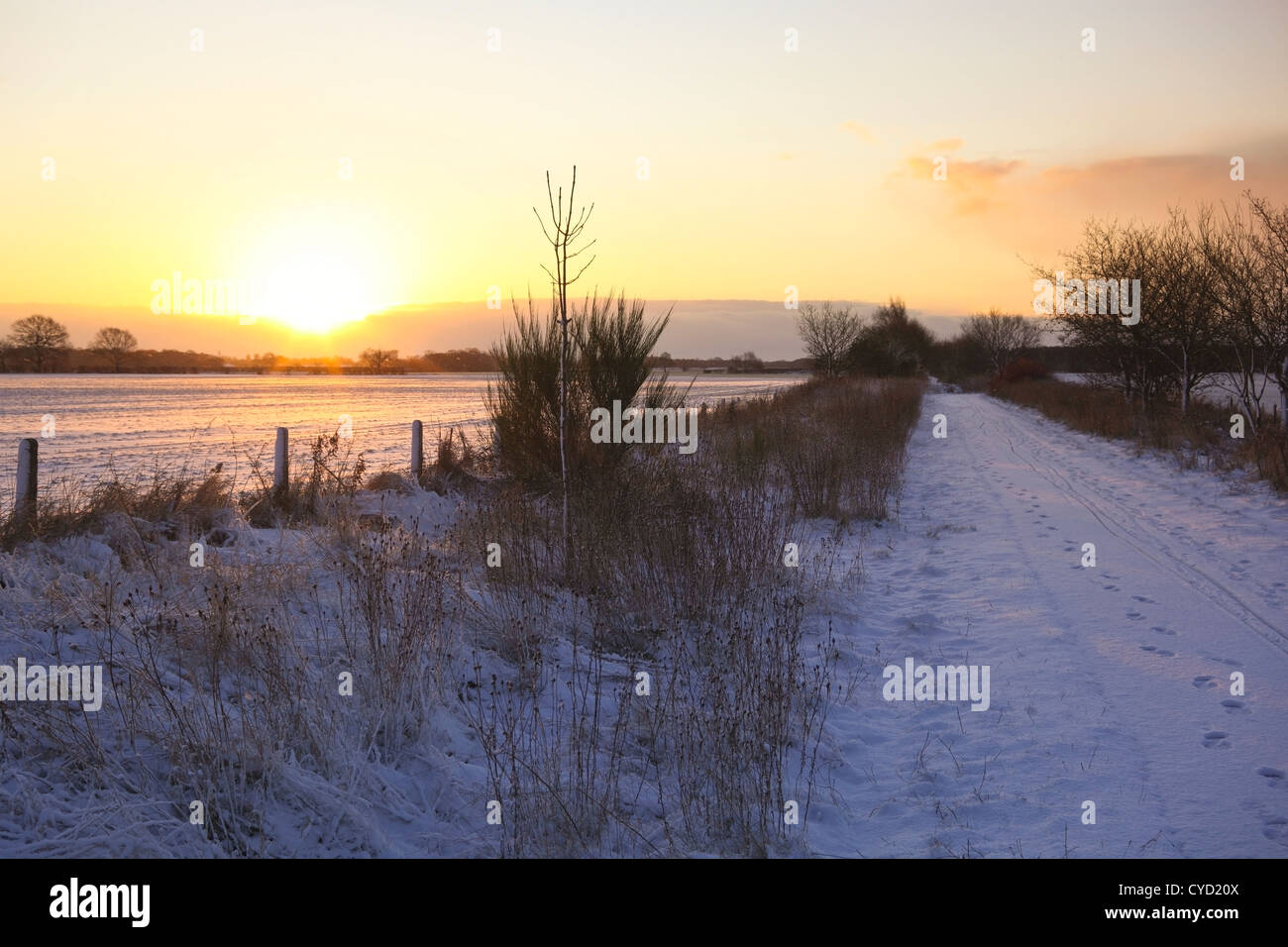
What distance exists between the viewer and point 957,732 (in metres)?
4.60

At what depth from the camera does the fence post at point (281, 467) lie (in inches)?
396

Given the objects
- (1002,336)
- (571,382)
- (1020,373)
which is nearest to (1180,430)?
(571,382)

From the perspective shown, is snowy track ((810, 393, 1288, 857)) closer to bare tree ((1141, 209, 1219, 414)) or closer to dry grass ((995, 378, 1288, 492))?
dry grass ((995, 378, 1288, 492))

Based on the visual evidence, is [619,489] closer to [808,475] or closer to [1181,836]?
[808,475]

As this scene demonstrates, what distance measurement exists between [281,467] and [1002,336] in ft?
308

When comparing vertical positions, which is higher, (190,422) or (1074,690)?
(190,422)

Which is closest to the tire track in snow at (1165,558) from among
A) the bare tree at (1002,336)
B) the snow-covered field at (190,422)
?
the snow-covered field at (190,422)

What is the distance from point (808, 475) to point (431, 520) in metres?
5.11

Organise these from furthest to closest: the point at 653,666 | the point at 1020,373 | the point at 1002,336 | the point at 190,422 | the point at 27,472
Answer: the point at 1002,336 → the point at 1020,373 → the point at 190,422 → the point at 27,472 → the point at 653,666

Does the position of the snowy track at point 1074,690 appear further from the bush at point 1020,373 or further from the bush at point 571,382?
the bush at point 1020,373

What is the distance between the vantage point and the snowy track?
3555mm

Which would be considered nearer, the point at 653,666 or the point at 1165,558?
the point at 653,666

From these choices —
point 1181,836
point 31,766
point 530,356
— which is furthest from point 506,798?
point 530,356

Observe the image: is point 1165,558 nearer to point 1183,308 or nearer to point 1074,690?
point 1074,690
